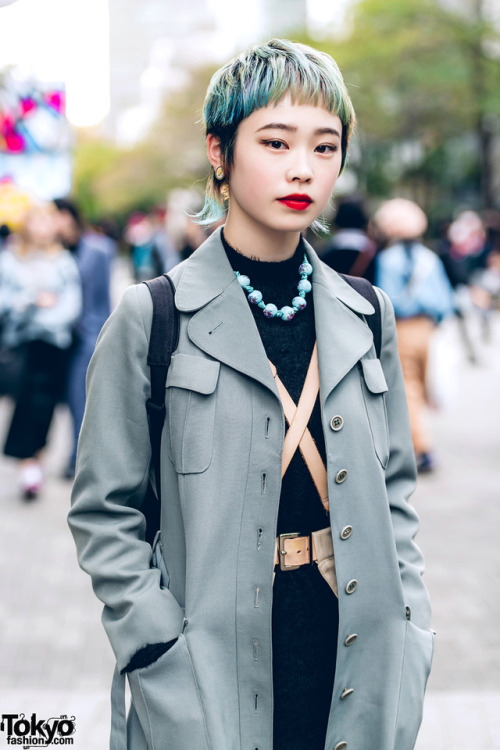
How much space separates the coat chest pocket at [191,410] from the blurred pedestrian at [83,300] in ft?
17.3

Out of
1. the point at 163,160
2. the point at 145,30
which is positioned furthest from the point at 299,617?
the point at 145,30

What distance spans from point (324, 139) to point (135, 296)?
48cm

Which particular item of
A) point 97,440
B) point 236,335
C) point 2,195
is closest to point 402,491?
point 236,335

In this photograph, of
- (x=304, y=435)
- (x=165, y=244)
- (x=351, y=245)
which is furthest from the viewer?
(x=165, y=244)

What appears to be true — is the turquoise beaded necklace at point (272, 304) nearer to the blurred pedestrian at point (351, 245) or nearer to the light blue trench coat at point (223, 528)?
the light blue trench coat at point (223, 528)

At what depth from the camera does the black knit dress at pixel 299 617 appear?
1938 millimetres

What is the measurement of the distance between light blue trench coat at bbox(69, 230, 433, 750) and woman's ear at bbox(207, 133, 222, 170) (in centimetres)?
17

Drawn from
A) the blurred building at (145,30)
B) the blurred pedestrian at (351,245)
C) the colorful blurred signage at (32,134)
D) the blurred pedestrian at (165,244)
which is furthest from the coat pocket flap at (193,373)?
the blurred building at (145,30)

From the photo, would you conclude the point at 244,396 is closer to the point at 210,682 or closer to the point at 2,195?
the point at 210,682

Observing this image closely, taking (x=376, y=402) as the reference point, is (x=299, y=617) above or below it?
below

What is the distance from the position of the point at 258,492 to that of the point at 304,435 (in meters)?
0.16

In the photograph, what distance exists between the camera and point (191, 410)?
6.16ft

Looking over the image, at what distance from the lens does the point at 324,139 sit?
1.93 m

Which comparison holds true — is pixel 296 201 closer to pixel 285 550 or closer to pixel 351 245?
pixel 285 550
